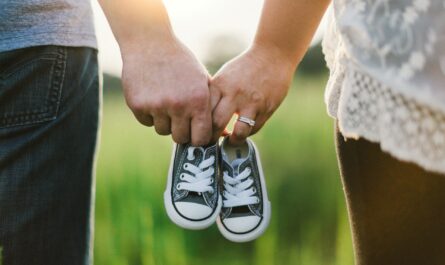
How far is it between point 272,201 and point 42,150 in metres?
2.55

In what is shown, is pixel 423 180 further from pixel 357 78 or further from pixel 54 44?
pixel 54 44

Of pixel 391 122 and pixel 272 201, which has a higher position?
pixel 272 201

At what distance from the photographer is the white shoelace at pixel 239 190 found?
1485 mm

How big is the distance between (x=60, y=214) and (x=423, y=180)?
933 millimetres

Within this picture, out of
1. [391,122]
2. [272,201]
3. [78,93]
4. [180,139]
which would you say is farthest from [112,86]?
[391,122]

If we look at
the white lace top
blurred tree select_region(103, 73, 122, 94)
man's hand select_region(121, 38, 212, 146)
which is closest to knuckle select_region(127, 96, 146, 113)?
man's hand select_region(121, 38, 212, 146)

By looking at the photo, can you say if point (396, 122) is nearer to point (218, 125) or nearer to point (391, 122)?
point (391, 122)

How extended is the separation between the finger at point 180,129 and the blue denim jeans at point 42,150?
24 centimetres

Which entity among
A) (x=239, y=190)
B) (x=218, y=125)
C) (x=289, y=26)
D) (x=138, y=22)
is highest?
(x=289, y=26)

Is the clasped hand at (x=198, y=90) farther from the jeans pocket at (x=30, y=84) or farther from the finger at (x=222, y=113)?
→ the jeans pocket at (x=30, y=84)

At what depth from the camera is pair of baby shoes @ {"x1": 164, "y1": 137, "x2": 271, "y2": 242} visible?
144 cm

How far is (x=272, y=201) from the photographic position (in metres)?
3.90

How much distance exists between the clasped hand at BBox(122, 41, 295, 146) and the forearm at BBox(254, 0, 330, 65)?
0.02 metres

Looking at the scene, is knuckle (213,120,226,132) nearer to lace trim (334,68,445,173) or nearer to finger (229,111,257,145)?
finger (229,111,257,145)
